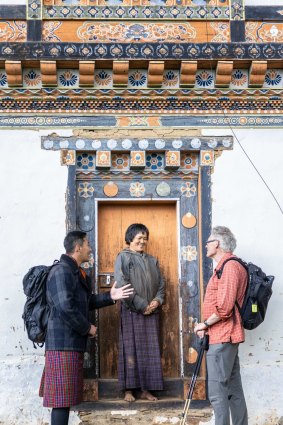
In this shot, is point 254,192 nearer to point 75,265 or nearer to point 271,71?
point 271,71

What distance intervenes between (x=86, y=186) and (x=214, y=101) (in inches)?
58.4

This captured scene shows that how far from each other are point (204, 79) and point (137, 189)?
1237mm

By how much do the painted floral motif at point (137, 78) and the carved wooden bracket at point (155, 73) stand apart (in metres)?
0.09

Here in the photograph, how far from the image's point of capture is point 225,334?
6.15 meters

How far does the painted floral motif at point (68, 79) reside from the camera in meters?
7.42

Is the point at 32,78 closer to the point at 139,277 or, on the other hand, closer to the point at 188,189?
the point at 188,189

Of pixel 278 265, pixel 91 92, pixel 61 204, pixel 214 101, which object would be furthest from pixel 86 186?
pixel 278 265

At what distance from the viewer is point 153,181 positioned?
759cm

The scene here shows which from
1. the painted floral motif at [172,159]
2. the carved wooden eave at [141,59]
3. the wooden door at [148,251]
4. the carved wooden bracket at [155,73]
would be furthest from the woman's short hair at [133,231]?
the carved wooden bracket at [155,73]

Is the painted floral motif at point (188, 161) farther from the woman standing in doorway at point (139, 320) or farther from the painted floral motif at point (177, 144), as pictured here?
the woman standing in doorway at point (139, 320)

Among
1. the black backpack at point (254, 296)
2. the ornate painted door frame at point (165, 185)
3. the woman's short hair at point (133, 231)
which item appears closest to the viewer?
the black backpack at point (254, 296)

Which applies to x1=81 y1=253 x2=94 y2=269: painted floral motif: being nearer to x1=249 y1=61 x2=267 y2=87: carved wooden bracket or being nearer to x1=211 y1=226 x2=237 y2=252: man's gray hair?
x1=211 y1=226 x2=237 y2=252: man's gray hair

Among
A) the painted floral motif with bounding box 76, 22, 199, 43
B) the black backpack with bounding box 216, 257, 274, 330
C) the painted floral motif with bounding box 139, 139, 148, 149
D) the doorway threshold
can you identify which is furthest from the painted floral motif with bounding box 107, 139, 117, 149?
the doorway threshold

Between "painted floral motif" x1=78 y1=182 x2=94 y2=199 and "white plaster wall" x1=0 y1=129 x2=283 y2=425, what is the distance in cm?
21
